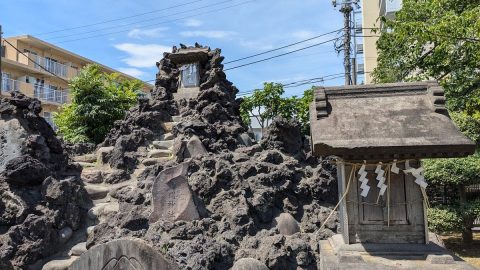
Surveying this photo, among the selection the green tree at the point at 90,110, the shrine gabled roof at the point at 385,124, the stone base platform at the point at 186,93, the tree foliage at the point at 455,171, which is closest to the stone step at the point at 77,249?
the shrine gabled roof at the point at 385,124

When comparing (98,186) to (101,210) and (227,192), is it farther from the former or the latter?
(227,192)

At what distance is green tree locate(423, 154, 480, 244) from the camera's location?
12000mm

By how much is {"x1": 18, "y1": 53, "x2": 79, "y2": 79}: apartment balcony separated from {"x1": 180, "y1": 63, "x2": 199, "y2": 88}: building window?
20966 millimetres

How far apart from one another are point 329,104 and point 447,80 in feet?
32.3

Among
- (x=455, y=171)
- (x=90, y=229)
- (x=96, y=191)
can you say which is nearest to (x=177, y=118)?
(x=96, y=191)

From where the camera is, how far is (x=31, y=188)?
10844 mm

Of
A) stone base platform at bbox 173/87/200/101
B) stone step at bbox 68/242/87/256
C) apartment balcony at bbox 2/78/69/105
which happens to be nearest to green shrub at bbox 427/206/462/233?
stone step at bbox 68/242/87/256

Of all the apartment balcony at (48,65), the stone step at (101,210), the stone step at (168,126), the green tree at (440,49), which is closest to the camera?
the green tree at (440,49)

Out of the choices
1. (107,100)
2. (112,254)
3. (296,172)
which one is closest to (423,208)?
(112,254)

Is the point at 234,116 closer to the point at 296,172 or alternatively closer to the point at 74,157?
the point at 296,172

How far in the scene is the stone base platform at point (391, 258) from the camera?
5.14 metres

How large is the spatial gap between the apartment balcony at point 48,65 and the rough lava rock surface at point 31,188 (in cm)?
2418

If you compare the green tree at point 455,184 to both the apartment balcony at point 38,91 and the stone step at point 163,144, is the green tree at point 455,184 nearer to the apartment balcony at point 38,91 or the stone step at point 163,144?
the stone step at point 163,144

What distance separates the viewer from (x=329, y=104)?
5.88 meters
